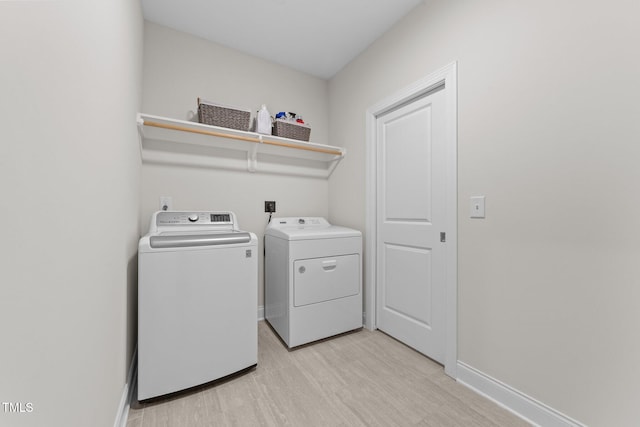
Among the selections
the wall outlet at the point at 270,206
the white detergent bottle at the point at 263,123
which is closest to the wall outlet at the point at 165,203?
the wall outlet at the point at 270,206

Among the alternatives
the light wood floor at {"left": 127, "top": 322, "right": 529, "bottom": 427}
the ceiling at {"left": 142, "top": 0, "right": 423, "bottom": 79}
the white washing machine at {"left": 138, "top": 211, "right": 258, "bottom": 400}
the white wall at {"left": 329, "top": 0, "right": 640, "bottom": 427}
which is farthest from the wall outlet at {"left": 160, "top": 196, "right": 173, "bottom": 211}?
the white wall at {"left": 329, "top": 0, "right": 640, "bottom": 427}

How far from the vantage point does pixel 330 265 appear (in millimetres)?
2035

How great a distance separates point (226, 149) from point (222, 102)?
1.40 feet

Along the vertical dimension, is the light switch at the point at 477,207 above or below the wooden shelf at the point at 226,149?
below

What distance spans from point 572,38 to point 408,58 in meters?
0.96

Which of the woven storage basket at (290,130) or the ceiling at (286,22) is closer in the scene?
the ceiling at (286,22)

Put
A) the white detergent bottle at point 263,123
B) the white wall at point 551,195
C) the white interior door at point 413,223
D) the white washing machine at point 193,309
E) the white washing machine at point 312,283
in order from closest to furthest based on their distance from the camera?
1. the white wall at point 551,195
2. the white washing machine at point 193,309
3. the white interior door at point 413,223
4. the white washing machine at point 312,283
5. the white detergent bottle at point 263,123

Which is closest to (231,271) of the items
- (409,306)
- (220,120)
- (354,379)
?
(354,379)

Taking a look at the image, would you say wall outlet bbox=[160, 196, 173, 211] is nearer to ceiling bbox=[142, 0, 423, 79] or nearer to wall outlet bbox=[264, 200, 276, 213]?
wall outlet bbox=[264, 200, 276, 213]

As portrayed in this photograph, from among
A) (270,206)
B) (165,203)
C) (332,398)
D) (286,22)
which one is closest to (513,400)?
(332,398)

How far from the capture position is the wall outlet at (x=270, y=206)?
95.6 inches

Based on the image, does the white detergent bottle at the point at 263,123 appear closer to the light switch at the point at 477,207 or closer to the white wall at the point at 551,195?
the white wall at the point at 551,195

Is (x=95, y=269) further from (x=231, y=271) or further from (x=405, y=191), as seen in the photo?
(x=405, y=191)

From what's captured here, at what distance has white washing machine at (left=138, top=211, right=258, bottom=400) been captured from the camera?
1.33 metres
